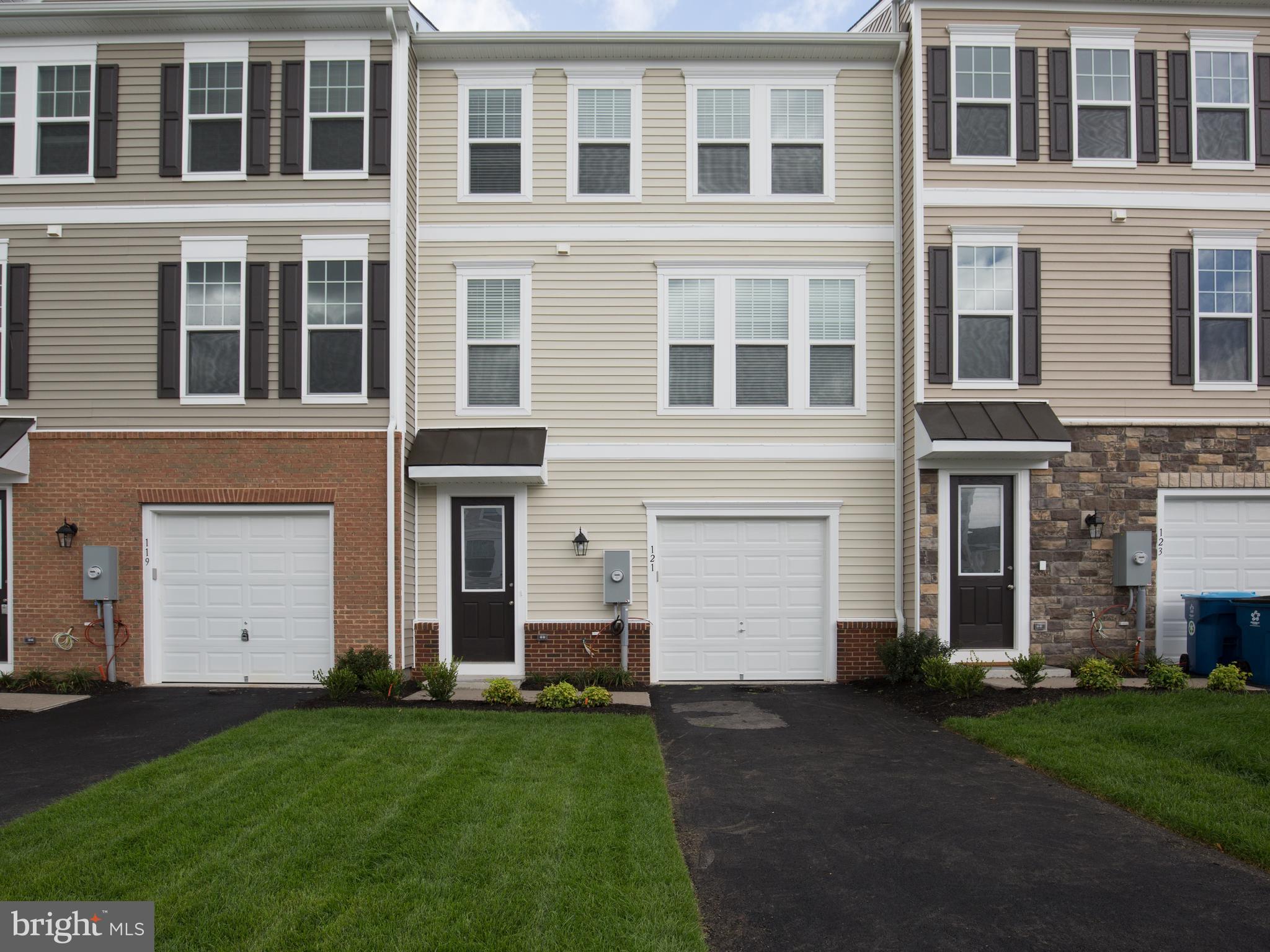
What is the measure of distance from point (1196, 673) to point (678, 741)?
22.5ft

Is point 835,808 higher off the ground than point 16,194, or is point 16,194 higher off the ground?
point 16,194

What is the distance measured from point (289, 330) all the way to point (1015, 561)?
9.56m

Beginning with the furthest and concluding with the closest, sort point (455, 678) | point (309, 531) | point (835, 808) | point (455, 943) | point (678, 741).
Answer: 1. point (309, 531)
2. point (455, 678)
3. point (678, 741)
4. point (835, 808)
5. point (455, 943)

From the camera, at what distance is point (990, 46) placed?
38.0 feet

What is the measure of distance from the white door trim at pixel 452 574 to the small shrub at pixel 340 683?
1340mm

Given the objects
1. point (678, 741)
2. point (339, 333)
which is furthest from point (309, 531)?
point (678, 741)

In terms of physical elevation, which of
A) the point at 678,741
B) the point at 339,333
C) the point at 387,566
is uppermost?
the point at 339,333

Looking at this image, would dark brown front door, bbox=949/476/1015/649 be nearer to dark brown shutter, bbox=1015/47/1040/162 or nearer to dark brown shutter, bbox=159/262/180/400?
dark brown shutter, bbox=1015/47/1040/162

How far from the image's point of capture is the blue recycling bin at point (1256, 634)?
10.4 meters

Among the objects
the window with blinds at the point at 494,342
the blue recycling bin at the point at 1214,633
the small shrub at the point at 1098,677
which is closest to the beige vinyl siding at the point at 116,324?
the window with blinds at the point at 494,342

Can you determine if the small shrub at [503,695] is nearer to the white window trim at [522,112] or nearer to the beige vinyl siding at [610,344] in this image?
the beige vinyl siding at [610,344]

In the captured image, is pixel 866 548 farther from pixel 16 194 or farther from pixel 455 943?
pixel 16 194

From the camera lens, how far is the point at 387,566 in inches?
440

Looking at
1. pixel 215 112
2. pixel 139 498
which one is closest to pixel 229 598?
pixel 139 498
